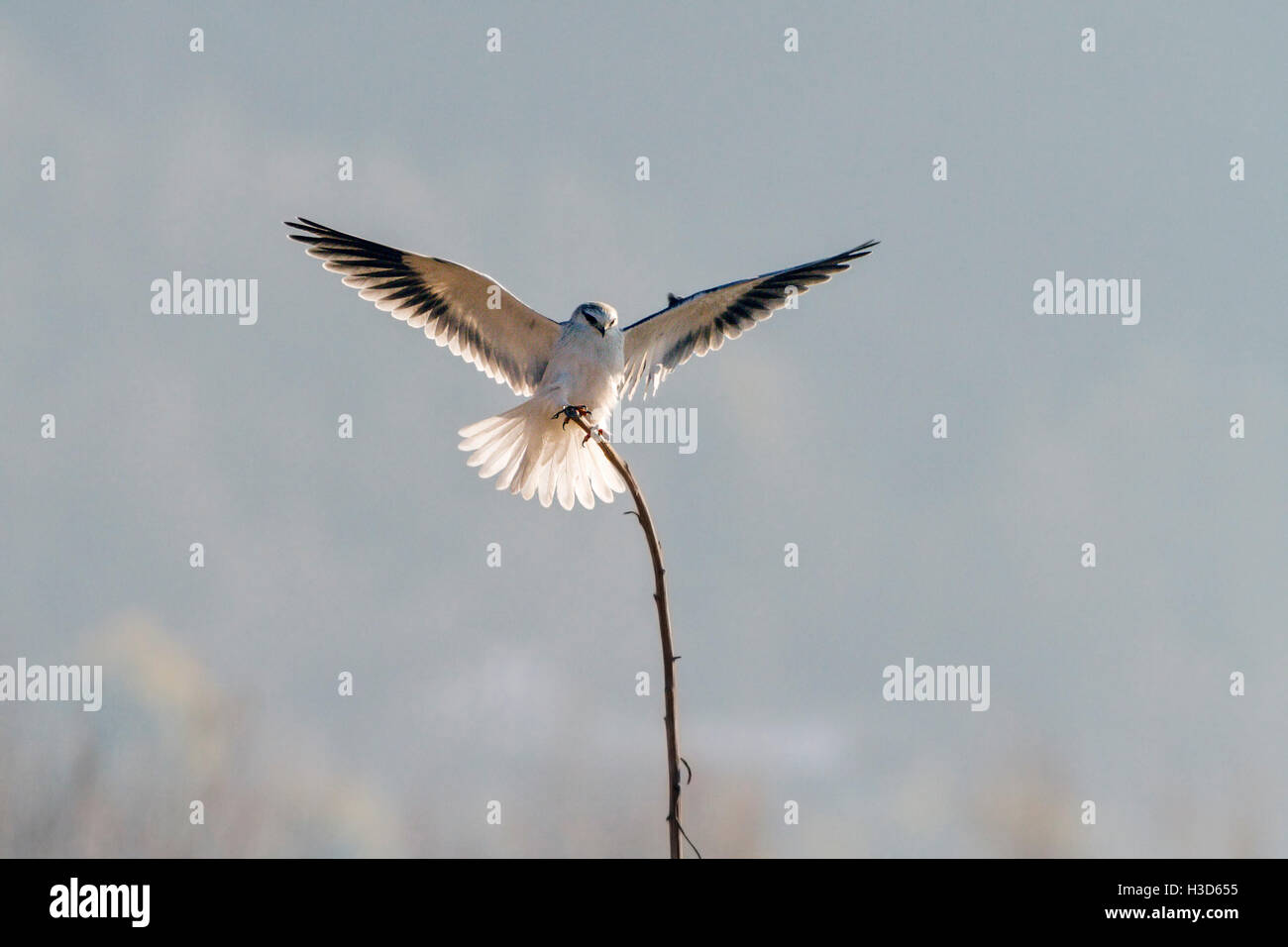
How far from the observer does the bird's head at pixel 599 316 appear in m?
7.55

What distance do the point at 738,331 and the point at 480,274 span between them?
5.47 ft

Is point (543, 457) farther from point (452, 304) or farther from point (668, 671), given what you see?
point (668, 671)

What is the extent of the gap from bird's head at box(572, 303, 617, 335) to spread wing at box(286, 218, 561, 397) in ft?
1.65

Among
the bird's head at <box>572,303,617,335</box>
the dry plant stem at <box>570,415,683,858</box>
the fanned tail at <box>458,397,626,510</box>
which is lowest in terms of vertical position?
the dry plant stem at <box>570,415,683,858</box>

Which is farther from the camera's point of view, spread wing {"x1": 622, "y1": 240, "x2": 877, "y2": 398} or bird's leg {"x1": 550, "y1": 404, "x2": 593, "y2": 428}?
spread wing {"x1": 622, "y1": 240, "x2": 877, "y2": 398}

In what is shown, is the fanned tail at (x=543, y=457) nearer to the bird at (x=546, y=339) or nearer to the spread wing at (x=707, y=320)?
the bird at (x=546, y=339)

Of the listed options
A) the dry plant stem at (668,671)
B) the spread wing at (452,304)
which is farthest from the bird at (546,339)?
the dry plant stem at (668,671)

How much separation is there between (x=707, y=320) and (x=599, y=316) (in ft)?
3.75

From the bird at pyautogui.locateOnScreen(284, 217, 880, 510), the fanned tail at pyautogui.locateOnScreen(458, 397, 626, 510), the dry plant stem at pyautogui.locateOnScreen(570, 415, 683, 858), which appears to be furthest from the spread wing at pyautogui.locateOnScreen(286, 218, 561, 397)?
the dry plant stem at pyautogui.locateOnScreen(570, 415, 683, 858)

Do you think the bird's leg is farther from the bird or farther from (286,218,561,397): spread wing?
(286,218,561,397): spread wing

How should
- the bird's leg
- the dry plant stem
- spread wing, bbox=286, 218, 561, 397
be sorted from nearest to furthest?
the dry plant stem → the bird's leg → spread wing, bbox=286, 218, 561, 397

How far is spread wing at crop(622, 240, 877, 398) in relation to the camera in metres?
8.30
